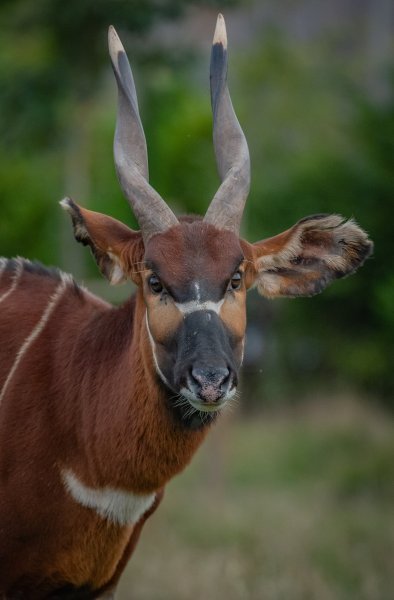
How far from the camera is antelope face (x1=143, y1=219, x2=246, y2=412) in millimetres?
5500

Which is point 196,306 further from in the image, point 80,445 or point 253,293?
point 253,293

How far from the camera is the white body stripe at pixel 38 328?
21.5 feet

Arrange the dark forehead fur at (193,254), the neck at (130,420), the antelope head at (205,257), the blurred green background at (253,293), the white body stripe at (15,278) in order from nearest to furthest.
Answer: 1. the antelope head at (205,257)
2. the dark forehead fur at (193,254)
3. the neck at (130,420)
4. the white body stripe at (15,278)
5. the blurred green background at (253,293)

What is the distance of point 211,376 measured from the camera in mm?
5438

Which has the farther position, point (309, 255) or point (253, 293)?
point (253, 293)

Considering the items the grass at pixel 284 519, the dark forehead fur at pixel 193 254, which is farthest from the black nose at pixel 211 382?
the grass at pixel 284 519

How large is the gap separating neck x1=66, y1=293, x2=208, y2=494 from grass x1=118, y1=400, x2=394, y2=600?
3.37 meters

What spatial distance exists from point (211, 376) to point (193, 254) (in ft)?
2.17

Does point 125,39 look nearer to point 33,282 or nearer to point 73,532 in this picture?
point 33,282

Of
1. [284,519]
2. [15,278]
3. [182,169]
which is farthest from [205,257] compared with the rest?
[182,169]

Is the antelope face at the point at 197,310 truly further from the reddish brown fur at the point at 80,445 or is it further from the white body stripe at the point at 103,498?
the white body stripe at the point at 103,498

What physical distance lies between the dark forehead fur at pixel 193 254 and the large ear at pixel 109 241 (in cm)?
24

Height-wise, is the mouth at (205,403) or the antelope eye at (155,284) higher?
the antelope eye at (155,284)

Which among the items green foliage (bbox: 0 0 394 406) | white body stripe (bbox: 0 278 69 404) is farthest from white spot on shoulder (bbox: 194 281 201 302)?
green foliage (bbox: 0 0 394 406)
